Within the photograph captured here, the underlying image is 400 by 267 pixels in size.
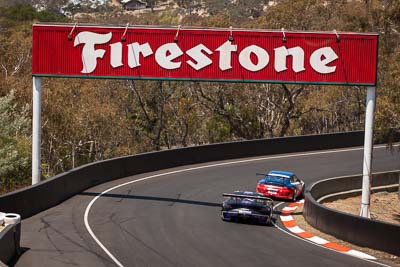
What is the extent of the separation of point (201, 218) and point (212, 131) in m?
46.7

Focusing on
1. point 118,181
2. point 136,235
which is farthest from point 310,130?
point 136,235

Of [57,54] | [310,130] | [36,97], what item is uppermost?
[57,54]

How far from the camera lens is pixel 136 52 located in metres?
26.2

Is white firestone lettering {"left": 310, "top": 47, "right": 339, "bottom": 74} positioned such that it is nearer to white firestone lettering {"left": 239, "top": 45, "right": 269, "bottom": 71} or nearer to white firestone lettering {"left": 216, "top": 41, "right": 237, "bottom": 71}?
white firestone lettering {"left": 239, "top": 45, "right": 269, "bottom": 71}

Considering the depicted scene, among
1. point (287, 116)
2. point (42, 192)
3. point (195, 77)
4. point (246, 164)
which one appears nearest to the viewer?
point (42, 192)

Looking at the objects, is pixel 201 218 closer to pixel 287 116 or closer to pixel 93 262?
pixel 93 262

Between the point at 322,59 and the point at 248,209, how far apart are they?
6813 mm

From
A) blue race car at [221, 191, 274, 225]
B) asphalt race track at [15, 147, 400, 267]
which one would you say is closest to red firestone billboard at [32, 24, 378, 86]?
blue race car at [221, 191, 274, 225]

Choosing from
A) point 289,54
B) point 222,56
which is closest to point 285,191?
point 289,54

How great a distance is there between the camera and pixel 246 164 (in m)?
40.4

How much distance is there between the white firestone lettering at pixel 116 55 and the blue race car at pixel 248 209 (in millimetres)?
7066

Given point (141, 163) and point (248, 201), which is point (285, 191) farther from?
point (141, 163)

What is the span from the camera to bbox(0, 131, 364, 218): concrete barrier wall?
23173mm

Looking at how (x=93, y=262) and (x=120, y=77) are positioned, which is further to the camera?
(x=120, y=77)
